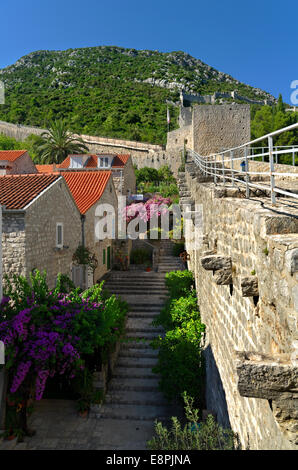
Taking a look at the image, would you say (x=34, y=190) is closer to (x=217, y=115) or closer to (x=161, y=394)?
(x=161, y=394)

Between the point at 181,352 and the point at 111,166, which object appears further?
the point at 111,166

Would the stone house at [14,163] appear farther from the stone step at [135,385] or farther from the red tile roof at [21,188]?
the stone step at [135,385]

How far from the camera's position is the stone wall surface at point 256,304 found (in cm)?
253

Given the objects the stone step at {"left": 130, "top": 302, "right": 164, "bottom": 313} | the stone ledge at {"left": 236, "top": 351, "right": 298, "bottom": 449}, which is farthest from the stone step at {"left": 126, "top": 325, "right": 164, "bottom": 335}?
the stone ledge at {"left": 236, "top": 351, "right": 298, "bottom": 449}

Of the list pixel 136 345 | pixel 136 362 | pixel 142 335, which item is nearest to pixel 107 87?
pixel 142 335

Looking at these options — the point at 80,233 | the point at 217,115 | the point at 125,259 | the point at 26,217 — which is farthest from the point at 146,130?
the point at 26,217

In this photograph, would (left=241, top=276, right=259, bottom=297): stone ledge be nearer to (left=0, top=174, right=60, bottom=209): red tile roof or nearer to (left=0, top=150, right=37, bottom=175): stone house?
(left=0, top=174, right=60, bottom=209): red tile roof

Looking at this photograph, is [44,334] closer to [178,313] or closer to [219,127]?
[178,313]

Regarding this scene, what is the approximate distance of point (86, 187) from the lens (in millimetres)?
19094

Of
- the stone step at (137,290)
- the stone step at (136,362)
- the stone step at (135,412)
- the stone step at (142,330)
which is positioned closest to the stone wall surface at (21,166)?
the stone step at (137,290)

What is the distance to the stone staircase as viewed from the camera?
8.99 m

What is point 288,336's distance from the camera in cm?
255

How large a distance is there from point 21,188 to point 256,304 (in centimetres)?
1115

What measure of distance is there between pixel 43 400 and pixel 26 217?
5.73 m
